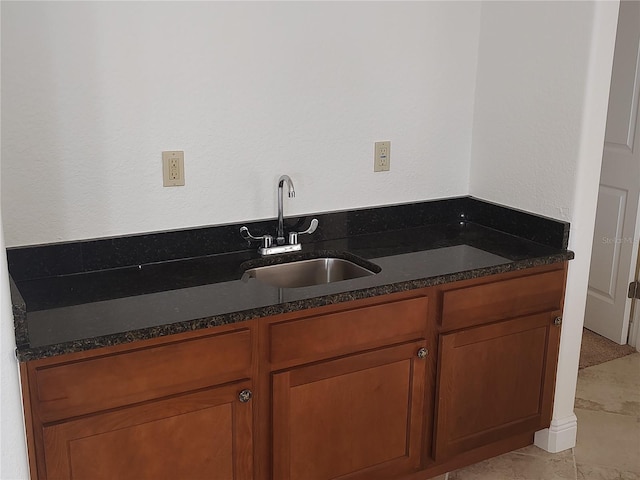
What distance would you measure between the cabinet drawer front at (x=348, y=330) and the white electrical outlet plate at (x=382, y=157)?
0.69 m

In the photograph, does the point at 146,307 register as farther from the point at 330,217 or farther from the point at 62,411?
the point at 330,217

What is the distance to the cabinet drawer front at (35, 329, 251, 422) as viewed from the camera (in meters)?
1.68

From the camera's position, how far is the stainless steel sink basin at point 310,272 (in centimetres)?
242

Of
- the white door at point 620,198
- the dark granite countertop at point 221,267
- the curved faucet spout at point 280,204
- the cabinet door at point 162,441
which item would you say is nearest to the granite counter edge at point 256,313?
the dark granite countertop at point 221,267

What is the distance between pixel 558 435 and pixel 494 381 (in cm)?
47

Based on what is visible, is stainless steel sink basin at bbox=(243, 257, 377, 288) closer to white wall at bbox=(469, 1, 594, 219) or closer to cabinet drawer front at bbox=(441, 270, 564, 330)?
cabinet drawer front at bbox=(441, 270, 564, 330)

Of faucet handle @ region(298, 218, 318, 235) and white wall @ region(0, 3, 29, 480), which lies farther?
faucet handle @ region(298, 218, 318, 235)

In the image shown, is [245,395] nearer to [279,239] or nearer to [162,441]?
[162,441]

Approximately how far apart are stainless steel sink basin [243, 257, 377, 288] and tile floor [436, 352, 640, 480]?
84 centimetres

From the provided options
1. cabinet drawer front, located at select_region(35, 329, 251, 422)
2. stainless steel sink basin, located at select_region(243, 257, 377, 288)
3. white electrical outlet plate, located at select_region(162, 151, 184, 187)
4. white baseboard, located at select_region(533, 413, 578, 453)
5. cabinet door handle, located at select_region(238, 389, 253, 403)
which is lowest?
white baseboard, located at select_region(533, 413, 578, 453)

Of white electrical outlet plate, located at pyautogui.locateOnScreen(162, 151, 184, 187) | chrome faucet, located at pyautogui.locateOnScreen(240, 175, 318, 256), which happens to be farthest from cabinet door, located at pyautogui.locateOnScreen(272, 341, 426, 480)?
white electrical outlet plate, located at pyautogui.locateOnScreen(162, 151, 184, 187)

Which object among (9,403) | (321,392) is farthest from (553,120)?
(9,403)

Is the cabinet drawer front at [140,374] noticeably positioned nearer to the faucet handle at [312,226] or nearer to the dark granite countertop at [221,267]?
the dark granite countertop at [221,267]

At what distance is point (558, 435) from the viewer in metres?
2.70
